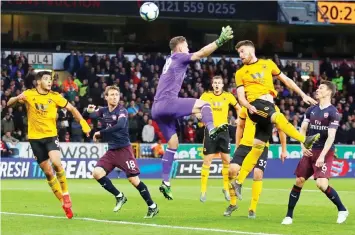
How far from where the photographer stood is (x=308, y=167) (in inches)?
596

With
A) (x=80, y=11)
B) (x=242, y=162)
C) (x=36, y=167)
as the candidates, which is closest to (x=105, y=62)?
(x=80, y=11)

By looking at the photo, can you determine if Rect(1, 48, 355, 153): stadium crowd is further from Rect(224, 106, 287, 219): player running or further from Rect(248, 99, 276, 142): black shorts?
Rect(248, 99, 276, 142): black shorts

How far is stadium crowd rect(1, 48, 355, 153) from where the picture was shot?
115 ft

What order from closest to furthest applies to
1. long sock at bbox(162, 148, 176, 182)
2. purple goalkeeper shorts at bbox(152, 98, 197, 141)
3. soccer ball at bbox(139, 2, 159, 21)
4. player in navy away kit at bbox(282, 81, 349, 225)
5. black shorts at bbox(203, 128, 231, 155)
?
player in navy away kit at bbox(282, 81, 349, 225), purple goalkeeper shorts at bbox(152, 98, 197, 141), long sock at bbox(162, 148, 176, 182), black shorts at bbox(203, 128, 231, 155), soccer ball at bbox(139, 2, 159, 21)

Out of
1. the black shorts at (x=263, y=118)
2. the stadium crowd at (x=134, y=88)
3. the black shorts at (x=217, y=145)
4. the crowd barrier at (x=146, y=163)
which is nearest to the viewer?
the black shorts at (x=263, y=118)

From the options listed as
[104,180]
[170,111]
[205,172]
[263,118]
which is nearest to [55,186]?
[104,180]

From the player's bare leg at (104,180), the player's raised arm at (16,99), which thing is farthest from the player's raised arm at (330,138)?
the player's raised arm at (16,99)

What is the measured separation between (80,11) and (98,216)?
27070 millimetres

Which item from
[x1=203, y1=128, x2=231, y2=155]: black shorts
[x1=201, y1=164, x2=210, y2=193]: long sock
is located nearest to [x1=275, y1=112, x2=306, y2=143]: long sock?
[x1=201, y1=164, x2=210, y2=193]: long sock

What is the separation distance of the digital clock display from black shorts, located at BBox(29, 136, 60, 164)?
2700 centimetres

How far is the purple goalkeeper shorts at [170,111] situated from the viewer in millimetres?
15117

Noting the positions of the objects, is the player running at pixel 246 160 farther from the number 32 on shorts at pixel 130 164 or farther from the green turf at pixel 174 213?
the number 32 on shorts at pixel 130 164

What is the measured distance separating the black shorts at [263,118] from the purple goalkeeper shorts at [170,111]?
3.90ft

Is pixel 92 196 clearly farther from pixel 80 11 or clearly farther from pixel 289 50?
pixel 289 50
